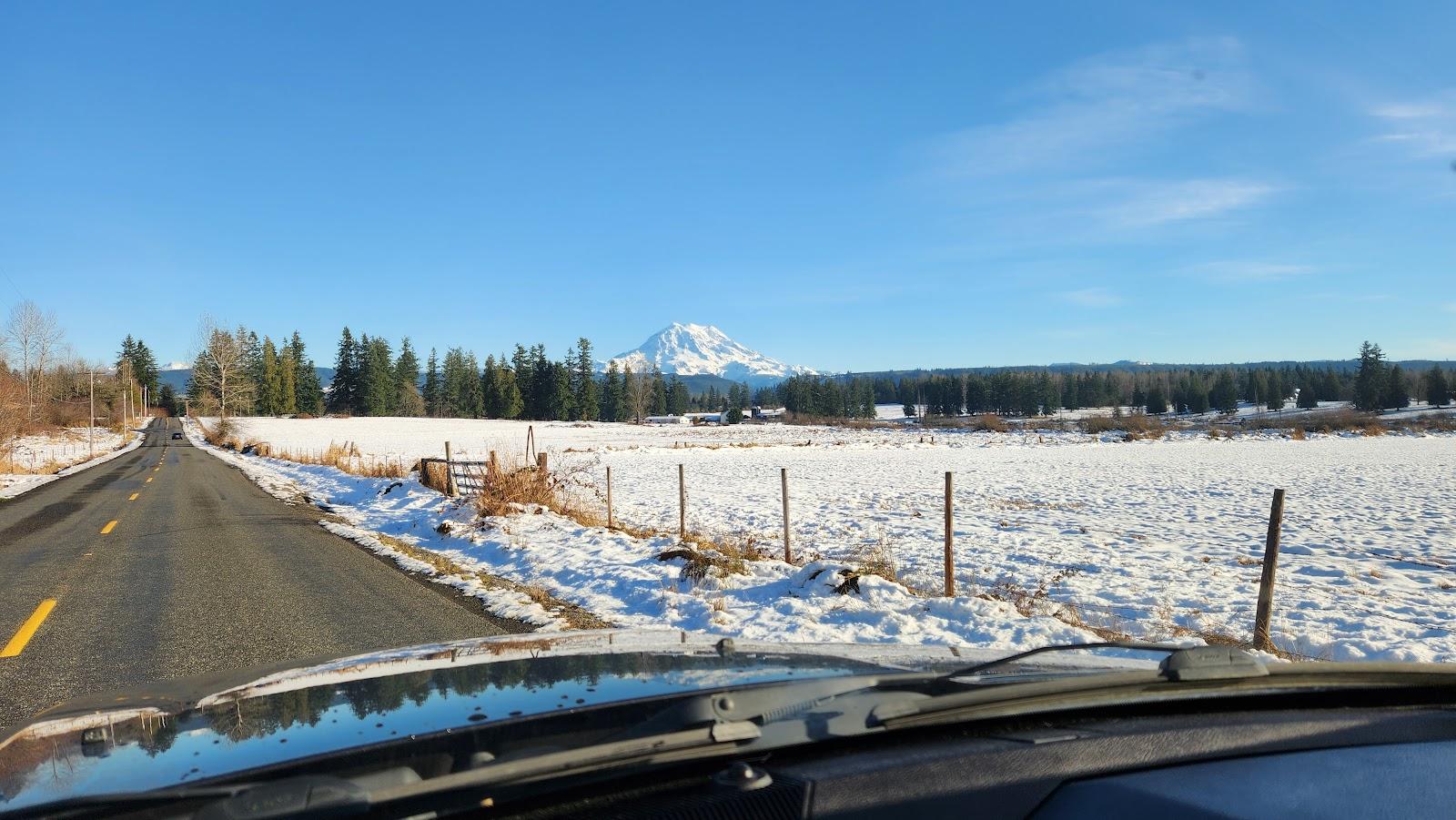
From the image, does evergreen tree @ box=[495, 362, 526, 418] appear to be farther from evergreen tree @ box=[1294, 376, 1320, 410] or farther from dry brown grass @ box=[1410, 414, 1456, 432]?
evergreen tree @ box=[1294, 376, 1320, 410]

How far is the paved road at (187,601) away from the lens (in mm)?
5711

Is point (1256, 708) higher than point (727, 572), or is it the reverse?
point (1256, 708)

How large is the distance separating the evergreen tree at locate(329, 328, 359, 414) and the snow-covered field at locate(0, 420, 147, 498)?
3222 centimetres

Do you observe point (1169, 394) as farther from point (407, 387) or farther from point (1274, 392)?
point (407, 387)

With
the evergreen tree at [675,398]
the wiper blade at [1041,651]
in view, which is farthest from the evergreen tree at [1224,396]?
the wiper blade at [1041,651]

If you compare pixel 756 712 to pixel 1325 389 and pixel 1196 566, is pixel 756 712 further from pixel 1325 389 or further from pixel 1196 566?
pixel 1325 389

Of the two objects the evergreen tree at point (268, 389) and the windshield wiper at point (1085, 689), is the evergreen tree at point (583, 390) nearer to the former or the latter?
the evergreen tree at point (268, 389)

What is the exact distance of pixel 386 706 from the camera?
2.30 meters

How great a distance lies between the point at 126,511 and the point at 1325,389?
641 feet

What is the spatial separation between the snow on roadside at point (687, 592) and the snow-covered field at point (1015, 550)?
36mm

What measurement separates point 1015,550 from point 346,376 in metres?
105

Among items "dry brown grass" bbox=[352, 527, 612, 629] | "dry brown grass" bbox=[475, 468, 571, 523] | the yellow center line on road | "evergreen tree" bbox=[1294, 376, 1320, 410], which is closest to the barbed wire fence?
"dry brown grass" bbox=[475, 468, 571, 523]

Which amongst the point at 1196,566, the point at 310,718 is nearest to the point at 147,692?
the point at 310,718

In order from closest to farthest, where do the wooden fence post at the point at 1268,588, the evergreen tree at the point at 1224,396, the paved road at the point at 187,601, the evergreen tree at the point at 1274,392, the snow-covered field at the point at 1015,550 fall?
1. the paved road at the point at 187,601
2. the wooden fence post at the point at 1268,588
3. the snow-covered field at the point at 1015,550
4. the evergreen tree at the point at 1224,396
5. the evergreen tree at the point at 1274,392
